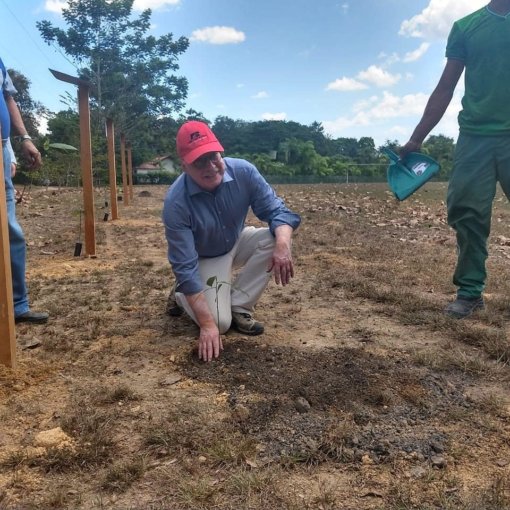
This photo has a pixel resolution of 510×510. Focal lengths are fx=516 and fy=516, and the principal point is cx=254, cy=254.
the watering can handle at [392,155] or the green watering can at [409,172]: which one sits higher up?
the watering can handle at [392,155]

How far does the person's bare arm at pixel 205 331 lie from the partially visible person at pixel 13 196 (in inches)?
45.4

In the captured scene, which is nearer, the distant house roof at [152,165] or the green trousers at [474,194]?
the green trousers at [474,194]

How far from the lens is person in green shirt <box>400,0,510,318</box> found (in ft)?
9.91

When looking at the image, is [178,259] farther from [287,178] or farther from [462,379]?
[287,178]

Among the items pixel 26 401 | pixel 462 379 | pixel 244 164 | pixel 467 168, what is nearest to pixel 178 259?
pixel 244 164

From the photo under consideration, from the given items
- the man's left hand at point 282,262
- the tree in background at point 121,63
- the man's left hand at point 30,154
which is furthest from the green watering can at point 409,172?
the tree in background at point 121,63

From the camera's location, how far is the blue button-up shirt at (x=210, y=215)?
2.56 metres

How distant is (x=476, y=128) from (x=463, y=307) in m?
1.09

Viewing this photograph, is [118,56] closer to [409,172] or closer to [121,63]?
[121,63]

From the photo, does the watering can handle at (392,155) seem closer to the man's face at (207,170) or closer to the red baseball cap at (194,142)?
the man's face at (207,170)

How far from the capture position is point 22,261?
3016 millimetres

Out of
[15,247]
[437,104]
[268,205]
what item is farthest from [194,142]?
[437,104]

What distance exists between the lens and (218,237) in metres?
2.86

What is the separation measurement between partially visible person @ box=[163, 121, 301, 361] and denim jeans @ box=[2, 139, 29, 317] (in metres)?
0.91
